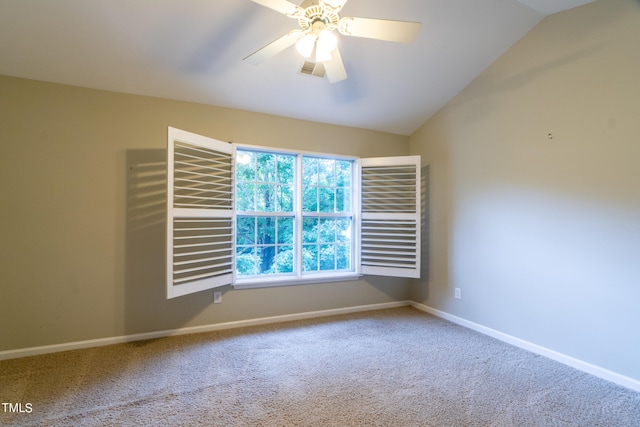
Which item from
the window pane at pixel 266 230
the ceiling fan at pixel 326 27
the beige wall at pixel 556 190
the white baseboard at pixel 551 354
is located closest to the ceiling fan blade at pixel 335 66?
the ceiling fan at pixel 326 27

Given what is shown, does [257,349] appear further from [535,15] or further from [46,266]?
[535,15]

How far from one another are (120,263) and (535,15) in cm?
444

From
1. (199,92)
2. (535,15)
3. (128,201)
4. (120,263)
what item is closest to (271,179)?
(199,92)

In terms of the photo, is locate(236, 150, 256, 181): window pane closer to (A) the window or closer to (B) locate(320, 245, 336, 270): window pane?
(A) the window

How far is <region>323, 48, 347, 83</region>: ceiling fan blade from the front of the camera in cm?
205

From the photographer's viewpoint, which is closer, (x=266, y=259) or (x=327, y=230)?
(x=266, y=259)

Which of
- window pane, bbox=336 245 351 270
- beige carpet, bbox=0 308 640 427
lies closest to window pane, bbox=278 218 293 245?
window pane, bbox=336 245 351 270

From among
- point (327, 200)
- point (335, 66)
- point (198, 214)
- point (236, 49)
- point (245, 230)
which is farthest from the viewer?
point (327, 200)

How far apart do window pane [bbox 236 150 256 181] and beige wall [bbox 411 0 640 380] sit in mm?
2383

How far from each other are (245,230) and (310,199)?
88 centimetres

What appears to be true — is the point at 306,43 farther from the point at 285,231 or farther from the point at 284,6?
the point at 285,231

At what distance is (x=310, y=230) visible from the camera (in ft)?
12.5

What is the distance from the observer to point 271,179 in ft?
11.8

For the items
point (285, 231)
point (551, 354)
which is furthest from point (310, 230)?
point (551, 354)
